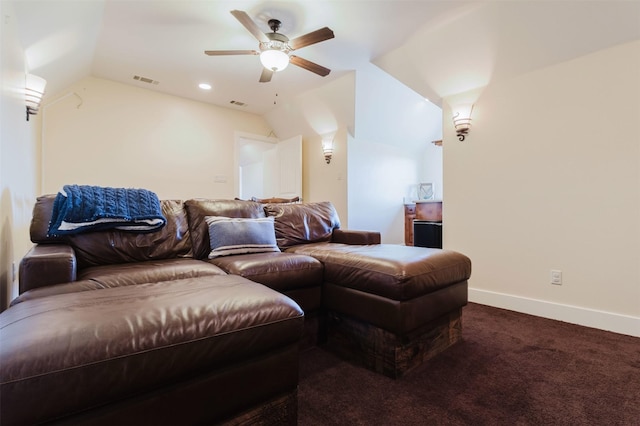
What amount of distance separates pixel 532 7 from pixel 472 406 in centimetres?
272

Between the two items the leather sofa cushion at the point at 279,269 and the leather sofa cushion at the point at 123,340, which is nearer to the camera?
the leather sofa cushion at the point at 123,340

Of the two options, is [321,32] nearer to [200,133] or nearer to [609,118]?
[609,118]

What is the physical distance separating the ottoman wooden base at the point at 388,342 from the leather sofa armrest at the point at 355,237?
2.78 feet

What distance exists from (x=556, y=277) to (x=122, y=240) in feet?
10.7

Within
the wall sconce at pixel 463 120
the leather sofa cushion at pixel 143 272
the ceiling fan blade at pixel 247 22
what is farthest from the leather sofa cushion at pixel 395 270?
the ceiling fan blade at pixel 247 22

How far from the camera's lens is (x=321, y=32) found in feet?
7.98

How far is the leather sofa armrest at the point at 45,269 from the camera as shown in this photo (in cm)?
129

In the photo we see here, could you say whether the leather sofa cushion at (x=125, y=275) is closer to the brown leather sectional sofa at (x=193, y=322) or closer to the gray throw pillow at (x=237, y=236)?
the brown leather sectional sofa at (x=193, y=322)

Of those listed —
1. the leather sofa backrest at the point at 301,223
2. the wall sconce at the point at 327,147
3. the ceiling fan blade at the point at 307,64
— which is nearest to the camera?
the leather sofa backrest at the point at 301,223

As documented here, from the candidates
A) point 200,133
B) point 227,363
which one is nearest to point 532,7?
point 227,363

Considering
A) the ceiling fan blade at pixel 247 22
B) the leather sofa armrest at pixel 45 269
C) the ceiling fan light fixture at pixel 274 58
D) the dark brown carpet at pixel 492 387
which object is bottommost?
the dark brown carpet at pixel 492 387

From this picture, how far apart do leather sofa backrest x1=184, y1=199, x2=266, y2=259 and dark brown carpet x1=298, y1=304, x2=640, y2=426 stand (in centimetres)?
104

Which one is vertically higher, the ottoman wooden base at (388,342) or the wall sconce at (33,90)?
the wall sconce at (33,90)

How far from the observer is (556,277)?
2.44m
